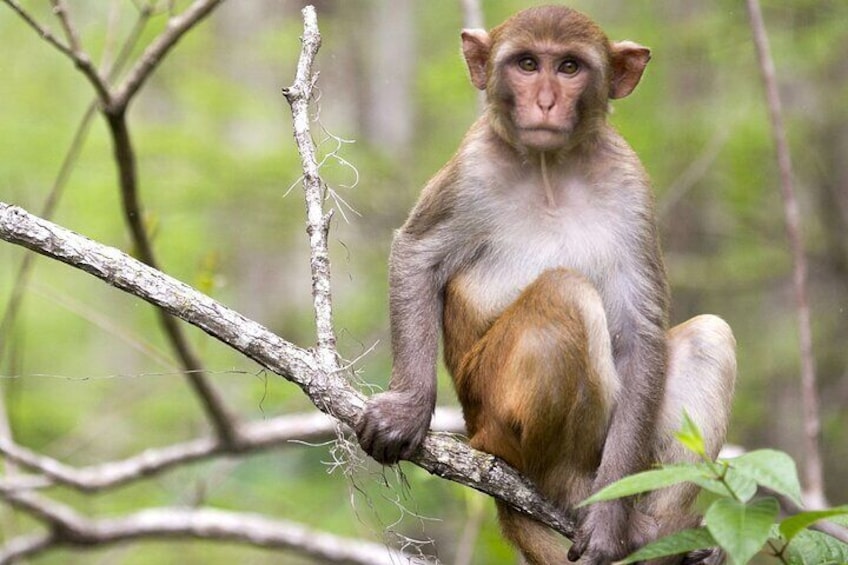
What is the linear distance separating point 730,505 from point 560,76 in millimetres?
3002

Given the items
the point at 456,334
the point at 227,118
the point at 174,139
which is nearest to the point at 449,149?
the point at 227,118

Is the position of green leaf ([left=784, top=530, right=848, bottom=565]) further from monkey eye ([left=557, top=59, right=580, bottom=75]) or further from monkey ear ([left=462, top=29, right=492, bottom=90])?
monkey ear ([left=462, top=29, right=492, bottom=90])

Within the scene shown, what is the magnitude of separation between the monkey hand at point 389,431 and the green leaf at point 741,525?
2097 mm

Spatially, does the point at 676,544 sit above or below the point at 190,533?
above

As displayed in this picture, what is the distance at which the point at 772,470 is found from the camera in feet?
11.1

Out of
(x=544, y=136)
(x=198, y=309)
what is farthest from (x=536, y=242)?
(x=198, y=309)

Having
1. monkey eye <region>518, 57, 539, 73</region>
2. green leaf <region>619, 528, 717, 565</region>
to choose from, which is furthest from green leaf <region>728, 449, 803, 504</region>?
monkey eye <region>518, 57, 539, 73</region>

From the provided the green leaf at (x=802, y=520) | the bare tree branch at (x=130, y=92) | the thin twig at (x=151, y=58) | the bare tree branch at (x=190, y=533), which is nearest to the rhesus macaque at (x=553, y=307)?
the bare tree branch at (x=130, y=92)

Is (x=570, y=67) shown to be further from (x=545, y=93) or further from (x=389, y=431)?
(x=389, y=431)

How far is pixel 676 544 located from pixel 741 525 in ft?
1.59

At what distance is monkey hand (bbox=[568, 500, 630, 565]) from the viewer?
5.41 meters

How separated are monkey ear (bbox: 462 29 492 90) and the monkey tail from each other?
2.40 meters

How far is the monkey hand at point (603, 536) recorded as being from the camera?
541 cm

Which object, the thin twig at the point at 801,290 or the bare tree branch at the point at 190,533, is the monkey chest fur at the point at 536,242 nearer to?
the thin twig at the point at 801,290
